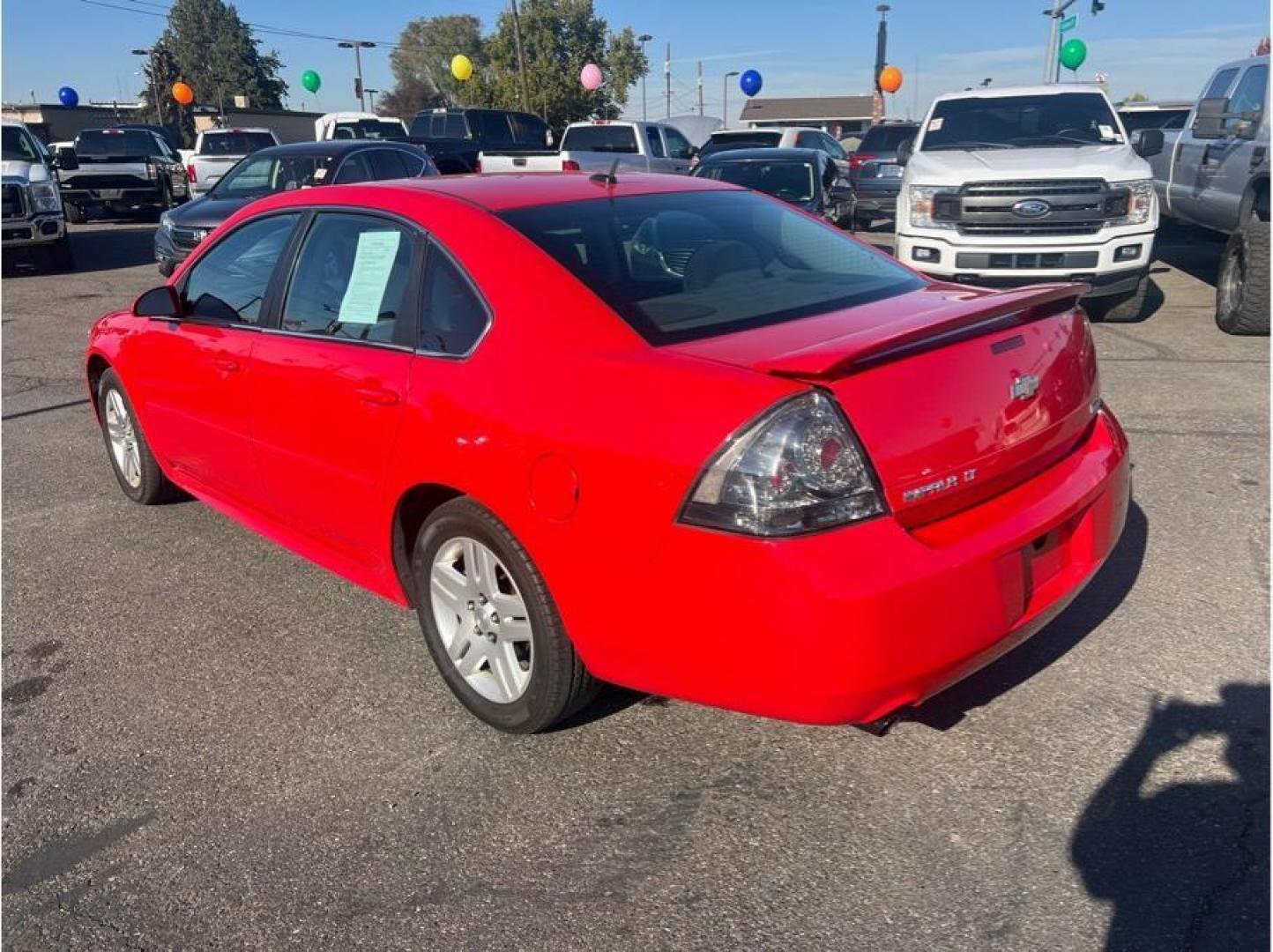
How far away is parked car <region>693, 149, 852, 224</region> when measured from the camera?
1159 cm

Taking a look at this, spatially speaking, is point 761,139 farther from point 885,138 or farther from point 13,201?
point 13,201

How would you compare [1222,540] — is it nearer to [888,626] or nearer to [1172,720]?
[1172,720]

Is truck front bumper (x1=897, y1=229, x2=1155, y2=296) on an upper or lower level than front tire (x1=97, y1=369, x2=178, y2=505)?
upper

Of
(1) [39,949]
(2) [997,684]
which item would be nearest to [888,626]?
(2) [997,684]

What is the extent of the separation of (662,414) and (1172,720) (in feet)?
5.81

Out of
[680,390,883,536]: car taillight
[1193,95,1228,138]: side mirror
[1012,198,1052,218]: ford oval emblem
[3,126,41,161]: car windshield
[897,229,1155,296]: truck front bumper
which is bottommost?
[897,229,1155,296]: truck front bumper

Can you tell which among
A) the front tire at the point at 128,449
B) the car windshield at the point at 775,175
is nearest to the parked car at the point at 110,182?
the car windshield at the point at 775,175

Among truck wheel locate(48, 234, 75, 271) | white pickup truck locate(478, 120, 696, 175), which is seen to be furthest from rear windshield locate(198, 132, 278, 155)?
truck wheel locate(48, 234, 75, 271)

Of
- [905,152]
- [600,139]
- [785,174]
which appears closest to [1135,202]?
[905,152]

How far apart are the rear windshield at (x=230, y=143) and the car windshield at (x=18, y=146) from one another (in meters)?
7.79

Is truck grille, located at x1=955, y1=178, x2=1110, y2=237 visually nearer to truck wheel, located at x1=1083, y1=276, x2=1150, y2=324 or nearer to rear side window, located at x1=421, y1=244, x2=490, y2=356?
truck wheel, located at x1=1083, y1=276, x2=1150, y2=324

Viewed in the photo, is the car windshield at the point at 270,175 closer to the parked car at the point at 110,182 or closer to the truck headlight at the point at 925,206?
the truck headlight at the point at 925,206

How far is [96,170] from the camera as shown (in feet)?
68.9

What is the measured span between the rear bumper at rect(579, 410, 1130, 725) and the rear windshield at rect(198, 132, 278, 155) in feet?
75.0
